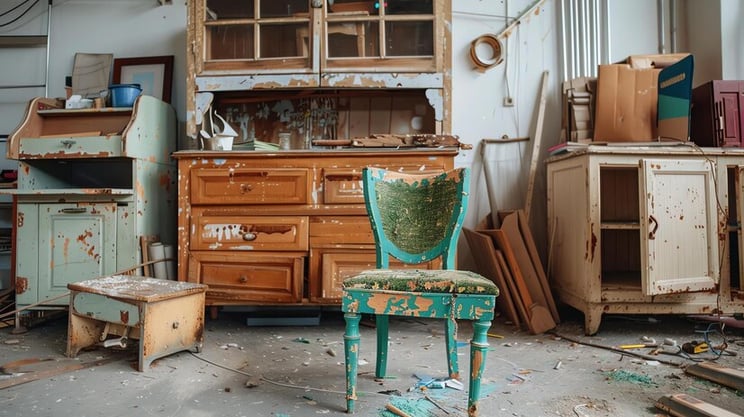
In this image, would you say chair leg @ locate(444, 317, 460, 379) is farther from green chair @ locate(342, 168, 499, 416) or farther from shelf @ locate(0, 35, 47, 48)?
shelf @ locate(0, 35, 47, 48)

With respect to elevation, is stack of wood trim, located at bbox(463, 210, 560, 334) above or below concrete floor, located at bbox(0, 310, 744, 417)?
above

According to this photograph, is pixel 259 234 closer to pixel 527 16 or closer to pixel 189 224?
pixel 189 224

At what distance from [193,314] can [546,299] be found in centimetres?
186

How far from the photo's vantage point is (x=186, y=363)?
191 cm

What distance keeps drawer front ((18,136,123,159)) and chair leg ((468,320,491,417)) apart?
212cm

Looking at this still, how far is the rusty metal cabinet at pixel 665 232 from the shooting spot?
2.13 meters

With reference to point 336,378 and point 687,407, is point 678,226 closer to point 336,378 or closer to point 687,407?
point 687,407

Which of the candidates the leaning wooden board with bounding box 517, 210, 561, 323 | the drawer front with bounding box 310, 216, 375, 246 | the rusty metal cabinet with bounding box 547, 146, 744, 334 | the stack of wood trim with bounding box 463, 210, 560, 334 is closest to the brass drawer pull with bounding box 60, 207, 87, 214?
the drawer front with bounding box 310, 216, 375, 246

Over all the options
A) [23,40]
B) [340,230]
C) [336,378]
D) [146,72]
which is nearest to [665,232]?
[340,230]

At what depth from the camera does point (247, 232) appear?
2.37 meters

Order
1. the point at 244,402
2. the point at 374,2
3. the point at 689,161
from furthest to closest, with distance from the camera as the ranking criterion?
the point at 374,2
the point at 689,161
the point at 244,402

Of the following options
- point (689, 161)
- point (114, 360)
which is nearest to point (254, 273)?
point (114, 360)

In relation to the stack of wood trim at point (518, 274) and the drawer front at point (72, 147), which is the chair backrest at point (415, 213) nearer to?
the stack of wood trim at point (518, 274)

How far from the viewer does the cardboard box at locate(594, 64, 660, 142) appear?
257cm
